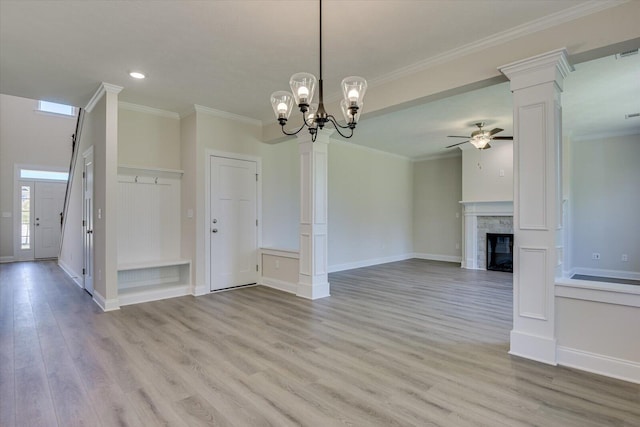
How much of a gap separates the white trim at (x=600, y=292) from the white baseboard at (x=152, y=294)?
4.56m

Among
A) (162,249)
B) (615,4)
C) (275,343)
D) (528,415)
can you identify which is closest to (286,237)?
(162,249)

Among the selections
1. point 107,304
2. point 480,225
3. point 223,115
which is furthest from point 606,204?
point 107,304

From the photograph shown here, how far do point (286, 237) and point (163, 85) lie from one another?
3185 mm

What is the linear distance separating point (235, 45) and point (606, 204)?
7352 mm

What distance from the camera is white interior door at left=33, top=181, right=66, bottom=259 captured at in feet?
27.9

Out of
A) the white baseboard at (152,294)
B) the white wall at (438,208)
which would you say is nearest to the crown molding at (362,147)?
the white wall at (438,208)

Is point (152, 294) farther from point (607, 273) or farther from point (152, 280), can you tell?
point (607, 273)

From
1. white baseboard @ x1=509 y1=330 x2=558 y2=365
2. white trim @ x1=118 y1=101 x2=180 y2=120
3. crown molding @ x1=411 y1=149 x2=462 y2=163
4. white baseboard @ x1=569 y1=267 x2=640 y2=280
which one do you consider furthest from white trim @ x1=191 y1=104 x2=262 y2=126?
white baseboard @ x1=569 y1=267 x2=640 y2=280

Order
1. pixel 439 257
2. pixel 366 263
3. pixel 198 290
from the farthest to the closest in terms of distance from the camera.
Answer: pixel 439 257 < pixel 366 263 < pixel 198 290

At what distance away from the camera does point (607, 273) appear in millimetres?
6426

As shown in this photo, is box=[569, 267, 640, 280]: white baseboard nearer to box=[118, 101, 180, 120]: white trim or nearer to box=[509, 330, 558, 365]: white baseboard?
box=[509, 330, 558, 365]: white baseboard

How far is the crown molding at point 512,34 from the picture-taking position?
2.45m

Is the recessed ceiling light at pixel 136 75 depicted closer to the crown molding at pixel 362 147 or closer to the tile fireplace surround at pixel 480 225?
the crown molding at pixel 362 147

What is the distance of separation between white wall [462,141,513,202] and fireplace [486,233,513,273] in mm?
836
